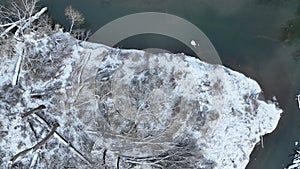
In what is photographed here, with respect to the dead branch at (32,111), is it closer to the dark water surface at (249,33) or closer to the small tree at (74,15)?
the small tree at (74,15)

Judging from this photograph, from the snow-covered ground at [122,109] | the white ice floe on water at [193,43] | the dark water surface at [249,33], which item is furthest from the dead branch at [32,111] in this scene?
the white ice floe on water at [193,43]

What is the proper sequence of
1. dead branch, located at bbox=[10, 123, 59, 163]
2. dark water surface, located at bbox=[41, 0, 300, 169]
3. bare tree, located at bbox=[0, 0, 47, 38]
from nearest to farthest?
bare tree, located at bbox=[0, 0, 47, 38] < dead branch, located at bbox=[10, 123, 59, 163] < dark water surface, located at bbox=[41, 0, 300, 169]

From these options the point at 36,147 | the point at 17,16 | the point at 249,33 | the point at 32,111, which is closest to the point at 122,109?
the point at 32,111

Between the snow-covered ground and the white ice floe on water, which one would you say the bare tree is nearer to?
the snow-covered ground

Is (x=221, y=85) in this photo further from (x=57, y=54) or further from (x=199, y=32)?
(x=57, y=54)

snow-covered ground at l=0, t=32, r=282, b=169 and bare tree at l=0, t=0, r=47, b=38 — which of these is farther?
snow-covered ground at l=0, t=32, r=282, b=169

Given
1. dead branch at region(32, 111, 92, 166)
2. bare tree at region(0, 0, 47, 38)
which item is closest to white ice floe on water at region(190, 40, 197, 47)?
bare tree at region(0, 0, 47, 38)

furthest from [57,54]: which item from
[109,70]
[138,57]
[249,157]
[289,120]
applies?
[289,120]

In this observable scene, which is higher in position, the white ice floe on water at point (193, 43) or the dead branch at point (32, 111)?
the white ice floe on water at point (193, 43)
